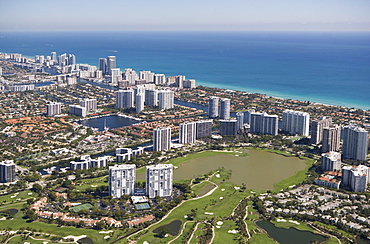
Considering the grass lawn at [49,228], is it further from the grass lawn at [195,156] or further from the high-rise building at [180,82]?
the high-rise building at [180,82]

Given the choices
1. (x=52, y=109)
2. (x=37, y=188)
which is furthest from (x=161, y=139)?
(x=52, y=109)

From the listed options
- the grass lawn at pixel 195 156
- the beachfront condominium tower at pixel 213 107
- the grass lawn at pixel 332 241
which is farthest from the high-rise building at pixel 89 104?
the grass lawn at pixel 332 241

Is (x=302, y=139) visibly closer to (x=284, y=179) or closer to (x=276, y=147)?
(x=276, y=147)

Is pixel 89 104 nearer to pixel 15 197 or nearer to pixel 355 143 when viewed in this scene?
pixel 15 197

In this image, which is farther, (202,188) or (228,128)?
(228,128)

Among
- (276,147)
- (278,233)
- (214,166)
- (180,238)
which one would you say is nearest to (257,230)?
(278,233)

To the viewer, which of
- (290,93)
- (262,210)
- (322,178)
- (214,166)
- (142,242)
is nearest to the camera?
(142,242)
